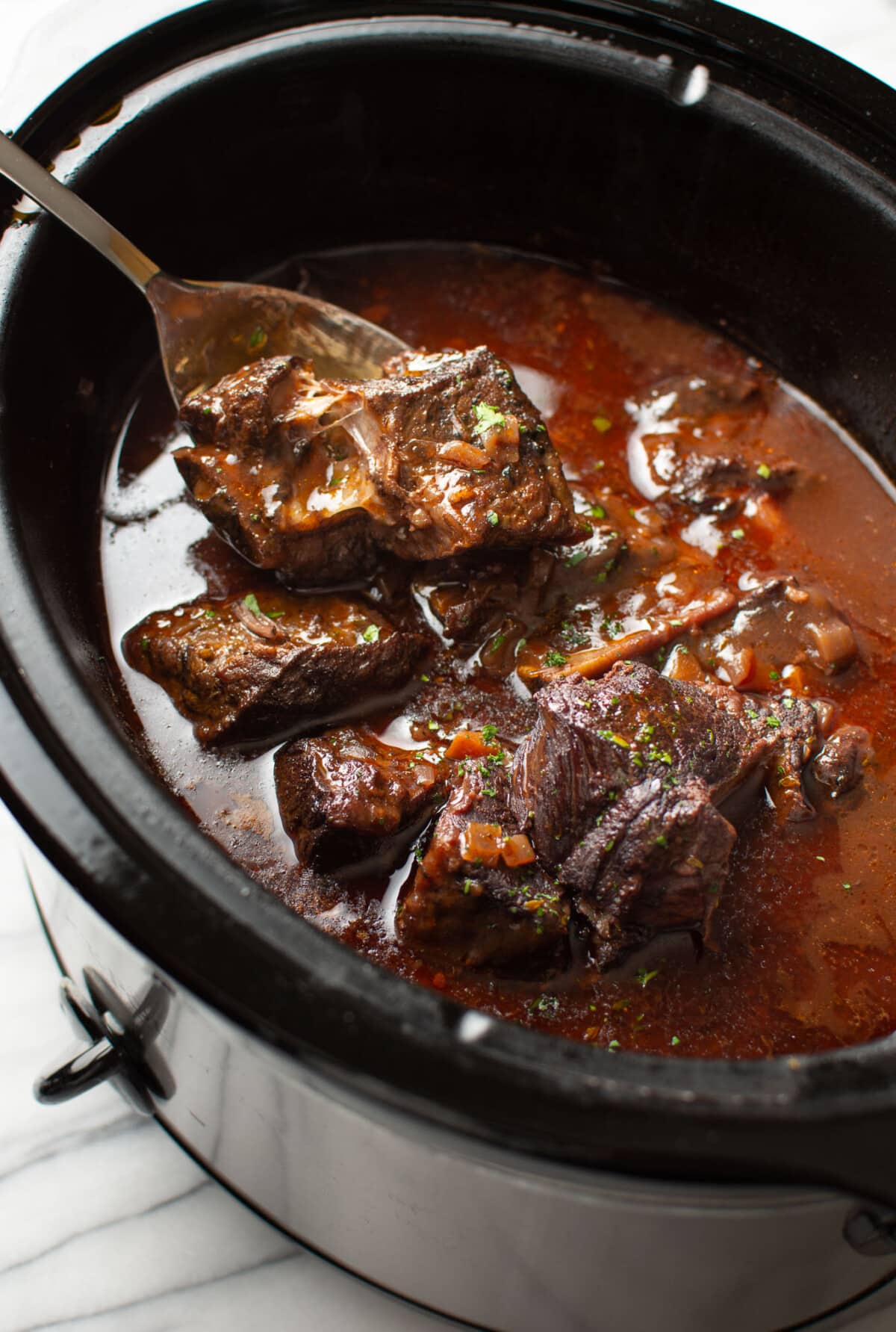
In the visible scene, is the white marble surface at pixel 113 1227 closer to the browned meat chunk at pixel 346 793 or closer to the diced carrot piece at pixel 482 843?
the browned meat chunk at pixel 346 793

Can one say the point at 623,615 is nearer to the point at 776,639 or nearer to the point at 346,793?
the point at 776,639

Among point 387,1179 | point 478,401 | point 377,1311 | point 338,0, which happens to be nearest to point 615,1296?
point 387,1179

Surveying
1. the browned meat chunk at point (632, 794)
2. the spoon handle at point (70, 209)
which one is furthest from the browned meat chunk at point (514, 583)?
the spoon handle at point (70, 209)

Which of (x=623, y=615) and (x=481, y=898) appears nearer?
(x=481, y=898)

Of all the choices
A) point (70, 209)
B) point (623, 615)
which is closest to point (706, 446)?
point (623, 615)

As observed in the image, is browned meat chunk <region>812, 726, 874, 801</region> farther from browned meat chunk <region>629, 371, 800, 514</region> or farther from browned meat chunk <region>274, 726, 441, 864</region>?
browned meat chunk <region>274, 726, 441, 864</region>

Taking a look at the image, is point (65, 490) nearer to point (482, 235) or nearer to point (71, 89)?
point (71, 89)
